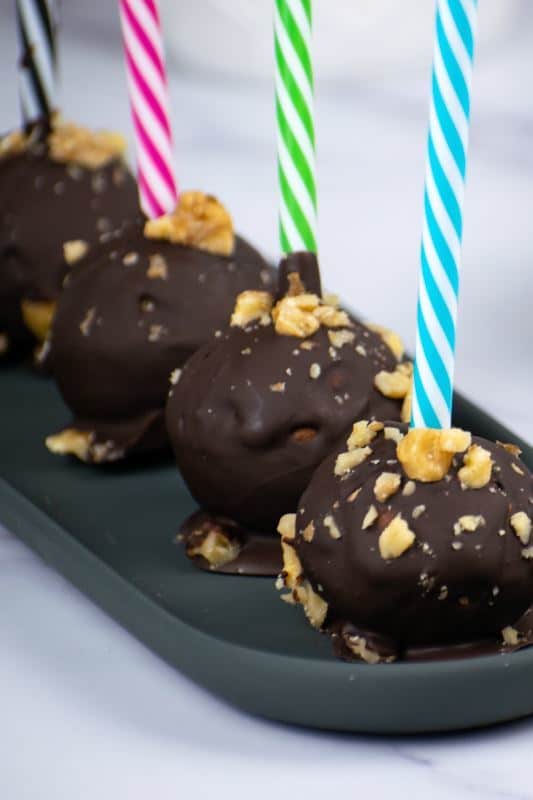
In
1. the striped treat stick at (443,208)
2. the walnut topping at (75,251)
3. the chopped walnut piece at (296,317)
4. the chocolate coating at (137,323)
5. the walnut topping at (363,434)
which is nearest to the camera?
the striped treat stick at (443,208)

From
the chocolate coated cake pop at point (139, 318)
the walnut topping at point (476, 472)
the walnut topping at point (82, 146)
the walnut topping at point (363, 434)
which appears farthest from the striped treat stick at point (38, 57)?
the walnut topping at point (476, 472)

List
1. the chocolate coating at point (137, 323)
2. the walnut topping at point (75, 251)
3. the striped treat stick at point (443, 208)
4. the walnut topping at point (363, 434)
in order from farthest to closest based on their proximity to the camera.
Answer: the walnut topping at point (75, 251), the chocolate coating at point (137, 323), the walnut topping at point (363, 434), the striped treat stick at point (443, 208)

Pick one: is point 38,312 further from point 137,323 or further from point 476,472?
point 476,472

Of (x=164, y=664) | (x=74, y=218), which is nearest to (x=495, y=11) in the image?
(x=74, y=218)

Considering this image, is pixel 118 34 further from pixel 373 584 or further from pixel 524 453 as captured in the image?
pixel 373 584

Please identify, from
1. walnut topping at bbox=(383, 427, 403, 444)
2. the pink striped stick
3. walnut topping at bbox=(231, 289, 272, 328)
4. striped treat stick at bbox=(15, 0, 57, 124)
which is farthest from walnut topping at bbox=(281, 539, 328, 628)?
striped treat stick at bbox=(15, 0, 57, 124)

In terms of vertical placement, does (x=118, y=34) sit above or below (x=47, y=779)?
below

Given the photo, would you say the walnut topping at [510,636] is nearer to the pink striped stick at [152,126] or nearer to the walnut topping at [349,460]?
the walnut topping at [349,460]
